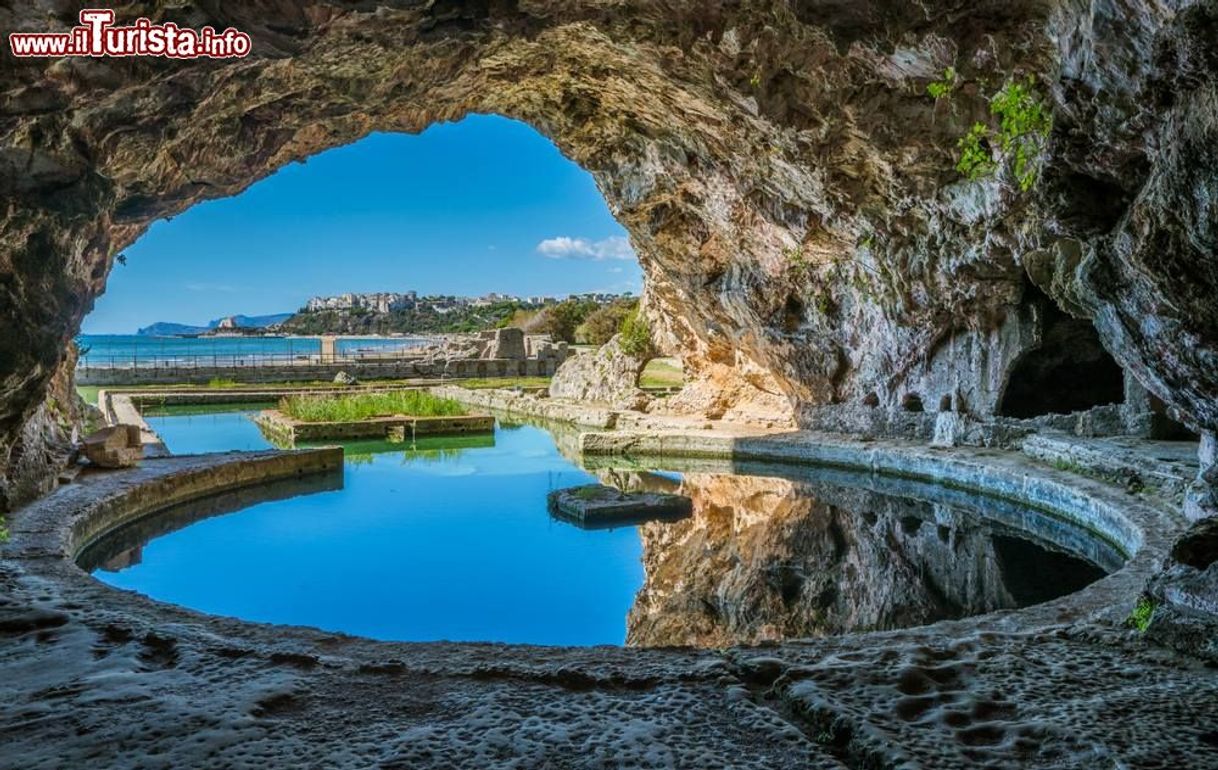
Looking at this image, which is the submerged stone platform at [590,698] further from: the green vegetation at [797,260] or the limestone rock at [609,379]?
the limestone rock at [609,379]

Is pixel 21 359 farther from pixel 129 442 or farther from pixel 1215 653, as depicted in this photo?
pixel 1215 653

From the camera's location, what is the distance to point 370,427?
63.8 feet

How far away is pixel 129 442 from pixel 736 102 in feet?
34.5

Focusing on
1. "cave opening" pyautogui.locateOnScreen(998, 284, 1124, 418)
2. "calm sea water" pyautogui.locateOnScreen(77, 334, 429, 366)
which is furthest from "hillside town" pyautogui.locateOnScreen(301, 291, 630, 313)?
"cave opening" pyautogui.locateOnScreen(998, 284, 1124, 418)

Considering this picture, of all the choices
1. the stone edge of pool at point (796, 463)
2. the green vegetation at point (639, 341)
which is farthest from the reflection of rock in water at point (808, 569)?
the green vegetation at point (639, 341)

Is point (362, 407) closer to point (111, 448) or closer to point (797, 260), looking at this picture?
point (111, 448)

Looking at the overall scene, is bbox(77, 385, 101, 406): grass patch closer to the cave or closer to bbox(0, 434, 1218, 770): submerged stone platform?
the cave

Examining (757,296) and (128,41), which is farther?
(757,296)

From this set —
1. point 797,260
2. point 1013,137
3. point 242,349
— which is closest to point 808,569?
point 1013,137

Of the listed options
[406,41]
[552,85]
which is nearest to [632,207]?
[552,85]

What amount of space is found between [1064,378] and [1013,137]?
8.17 meters

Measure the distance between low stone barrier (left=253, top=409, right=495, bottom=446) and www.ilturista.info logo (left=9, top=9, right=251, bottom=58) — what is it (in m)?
12.2

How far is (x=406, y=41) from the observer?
10.2 meters

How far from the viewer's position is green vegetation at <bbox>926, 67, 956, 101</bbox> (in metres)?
9.61
